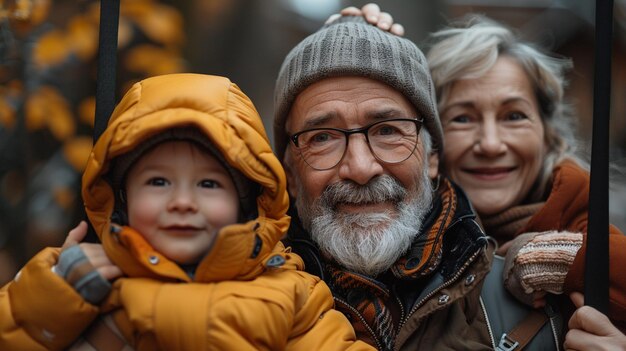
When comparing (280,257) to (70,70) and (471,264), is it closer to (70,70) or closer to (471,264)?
(471,264)

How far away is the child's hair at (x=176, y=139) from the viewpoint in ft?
8.57

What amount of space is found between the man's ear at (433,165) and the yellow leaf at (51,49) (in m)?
2.26

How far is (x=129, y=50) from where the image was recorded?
5.09 metres

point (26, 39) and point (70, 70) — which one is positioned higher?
point (26, 39)

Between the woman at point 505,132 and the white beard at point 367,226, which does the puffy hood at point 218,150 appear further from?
the woman at point 505,132

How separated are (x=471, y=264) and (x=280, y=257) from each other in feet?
2.77

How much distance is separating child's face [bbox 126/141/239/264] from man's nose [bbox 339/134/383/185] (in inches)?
29.9

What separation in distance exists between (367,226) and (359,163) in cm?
26

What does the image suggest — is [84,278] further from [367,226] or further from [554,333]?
[554,333]

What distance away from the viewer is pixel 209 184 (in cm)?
266

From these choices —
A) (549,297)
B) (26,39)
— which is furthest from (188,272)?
(26,39)

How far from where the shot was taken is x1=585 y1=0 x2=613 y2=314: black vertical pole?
2.73 m

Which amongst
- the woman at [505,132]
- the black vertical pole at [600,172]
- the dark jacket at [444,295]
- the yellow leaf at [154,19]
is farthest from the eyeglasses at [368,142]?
the yellow leaf at [154,19]

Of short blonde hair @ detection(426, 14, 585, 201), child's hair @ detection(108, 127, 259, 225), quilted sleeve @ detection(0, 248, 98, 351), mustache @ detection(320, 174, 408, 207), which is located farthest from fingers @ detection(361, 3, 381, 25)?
quilted sleeve @ detection(0, 248, 98, 351)
